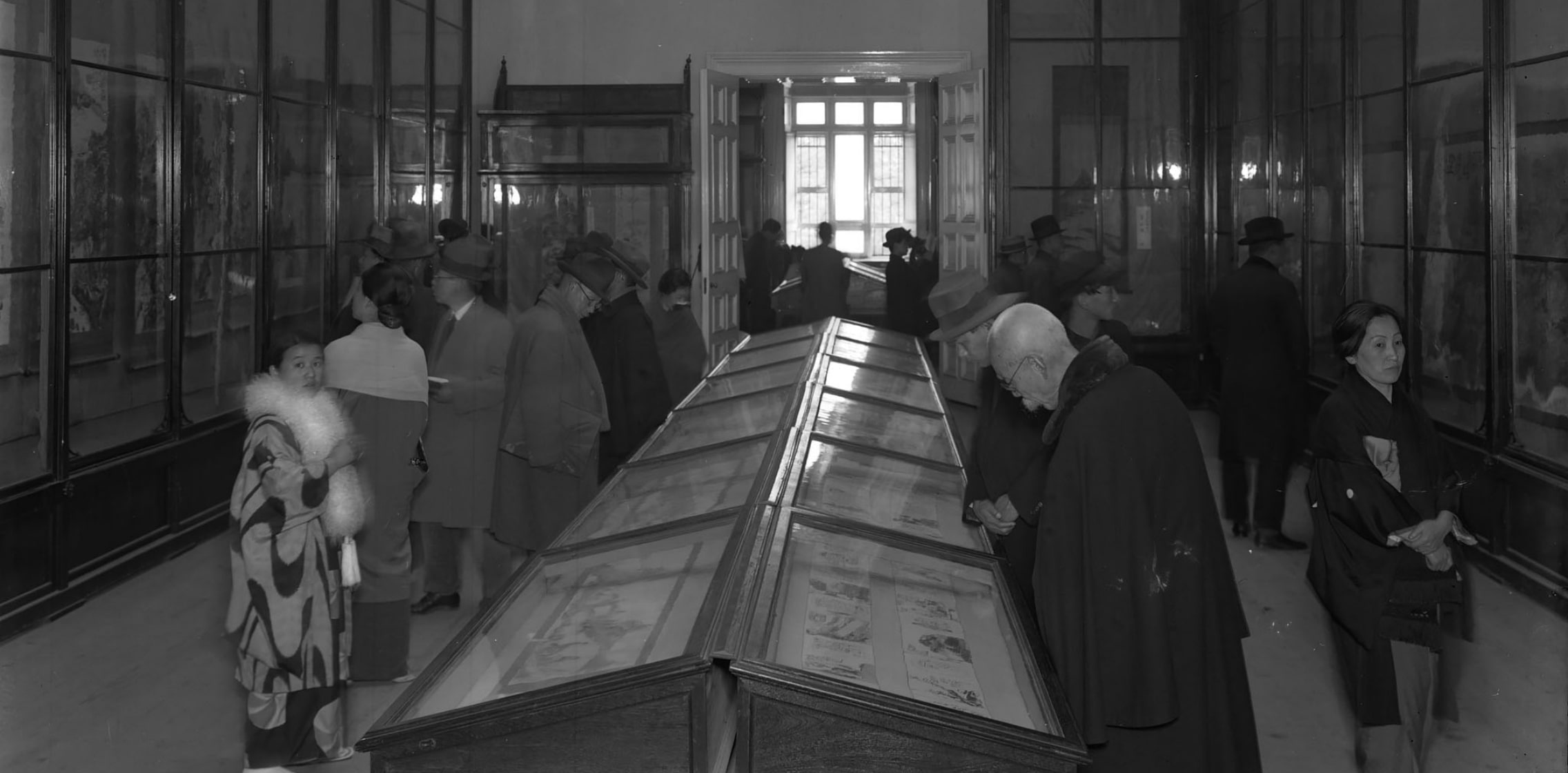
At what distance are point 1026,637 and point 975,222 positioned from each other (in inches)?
359

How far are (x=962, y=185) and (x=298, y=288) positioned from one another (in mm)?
5615

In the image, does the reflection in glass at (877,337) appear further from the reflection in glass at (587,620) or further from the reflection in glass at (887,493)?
the reflection in glass at (587,620)

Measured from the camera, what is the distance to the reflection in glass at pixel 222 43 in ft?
23.5

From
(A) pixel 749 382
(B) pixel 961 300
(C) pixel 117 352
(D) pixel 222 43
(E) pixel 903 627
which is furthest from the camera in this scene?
(D) pixel 222 43

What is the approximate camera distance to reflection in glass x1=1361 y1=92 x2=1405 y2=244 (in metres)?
7.58

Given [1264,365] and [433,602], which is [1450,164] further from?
[433,602]

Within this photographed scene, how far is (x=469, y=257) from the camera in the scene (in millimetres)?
5254

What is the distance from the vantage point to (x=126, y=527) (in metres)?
6.67

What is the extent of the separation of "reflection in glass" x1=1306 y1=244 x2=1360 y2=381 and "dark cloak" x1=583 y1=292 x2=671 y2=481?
4548mm

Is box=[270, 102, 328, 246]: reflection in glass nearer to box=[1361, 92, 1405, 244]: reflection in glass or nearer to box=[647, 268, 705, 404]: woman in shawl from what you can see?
box=[647, 268, 705, 404]: woman in shawl

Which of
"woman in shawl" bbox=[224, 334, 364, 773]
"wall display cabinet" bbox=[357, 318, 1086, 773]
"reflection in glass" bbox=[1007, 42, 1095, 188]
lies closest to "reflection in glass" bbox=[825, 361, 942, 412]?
"wall display cabinet" bbox=[357, 318, 1086, 773]

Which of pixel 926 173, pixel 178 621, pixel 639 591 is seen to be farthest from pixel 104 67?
pixel 926 173

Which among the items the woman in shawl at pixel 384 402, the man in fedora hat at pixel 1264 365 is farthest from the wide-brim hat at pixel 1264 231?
the woman in shawl at pixel 384 402

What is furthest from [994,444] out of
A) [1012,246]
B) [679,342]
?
[1012,246]
